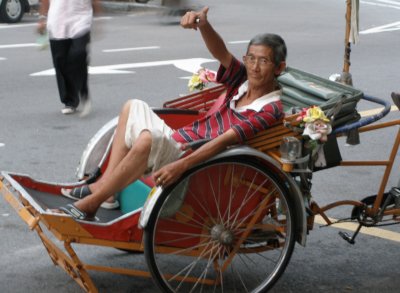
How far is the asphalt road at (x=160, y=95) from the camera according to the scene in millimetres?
4531

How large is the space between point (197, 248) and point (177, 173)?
489 millimetres

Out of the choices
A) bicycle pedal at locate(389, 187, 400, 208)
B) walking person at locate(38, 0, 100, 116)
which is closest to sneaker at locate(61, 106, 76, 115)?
walking person at locate(38, 0, 100, 116)

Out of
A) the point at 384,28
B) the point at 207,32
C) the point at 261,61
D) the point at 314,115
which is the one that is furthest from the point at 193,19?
the point at 384,28

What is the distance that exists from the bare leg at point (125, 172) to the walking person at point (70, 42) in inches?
164

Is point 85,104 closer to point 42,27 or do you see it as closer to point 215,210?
point 42,27

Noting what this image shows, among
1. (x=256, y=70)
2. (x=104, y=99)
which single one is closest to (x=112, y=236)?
(x=256, y=70)

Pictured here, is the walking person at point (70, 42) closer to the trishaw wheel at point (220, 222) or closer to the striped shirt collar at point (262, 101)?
the striped shirt collar at point (262, 101)

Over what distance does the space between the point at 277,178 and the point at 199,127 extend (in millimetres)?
540

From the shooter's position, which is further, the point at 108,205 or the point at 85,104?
the point at 85,104

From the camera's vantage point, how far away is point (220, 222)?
161 inches

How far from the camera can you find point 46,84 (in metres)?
9.36

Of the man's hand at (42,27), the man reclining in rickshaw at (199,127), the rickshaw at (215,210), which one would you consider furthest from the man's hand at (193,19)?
the man's hand at (42,27)

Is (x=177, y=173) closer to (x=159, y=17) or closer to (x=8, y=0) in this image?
(x=8, y=0)

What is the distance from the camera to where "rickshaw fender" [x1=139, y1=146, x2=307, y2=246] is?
3820 millimetres
